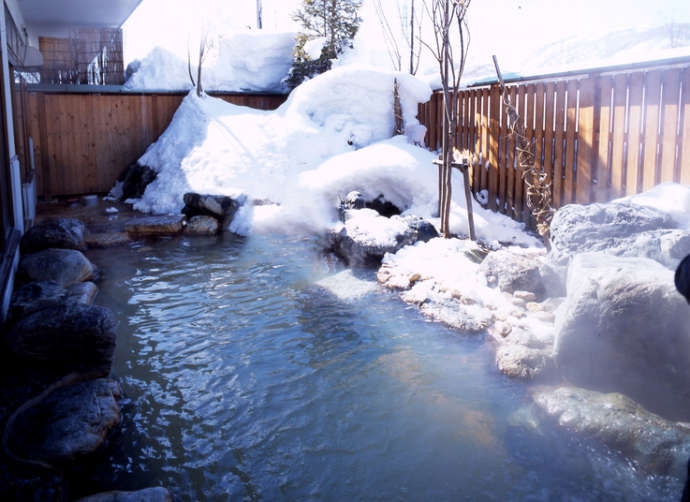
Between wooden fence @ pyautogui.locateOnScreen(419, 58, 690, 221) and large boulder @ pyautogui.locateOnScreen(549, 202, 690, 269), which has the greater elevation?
wooden fence @ pyautogui.locateOnScreen(419, 58, 690, 221)

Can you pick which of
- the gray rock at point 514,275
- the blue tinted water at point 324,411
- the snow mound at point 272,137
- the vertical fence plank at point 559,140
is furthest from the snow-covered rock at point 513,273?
the snow mound at point 272,137

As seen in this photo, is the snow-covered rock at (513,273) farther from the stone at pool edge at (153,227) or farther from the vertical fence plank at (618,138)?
the stone at pool edge at (153,227)

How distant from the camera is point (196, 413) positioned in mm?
3707

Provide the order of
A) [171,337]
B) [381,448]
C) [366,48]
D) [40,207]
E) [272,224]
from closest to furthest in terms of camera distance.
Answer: [381,448], [171,337], [272,224], [40,207], [366,48]

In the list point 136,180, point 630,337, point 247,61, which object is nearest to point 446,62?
point 630,337

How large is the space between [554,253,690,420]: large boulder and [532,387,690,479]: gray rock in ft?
0.61

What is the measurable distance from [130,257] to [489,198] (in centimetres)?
533

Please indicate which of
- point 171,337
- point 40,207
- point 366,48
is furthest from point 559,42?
point 171,337

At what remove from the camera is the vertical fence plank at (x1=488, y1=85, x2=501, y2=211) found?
325 inches

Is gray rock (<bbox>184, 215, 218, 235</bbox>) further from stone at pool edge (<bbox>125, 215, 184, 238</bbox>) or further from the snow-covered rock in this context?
the snow-covered rock

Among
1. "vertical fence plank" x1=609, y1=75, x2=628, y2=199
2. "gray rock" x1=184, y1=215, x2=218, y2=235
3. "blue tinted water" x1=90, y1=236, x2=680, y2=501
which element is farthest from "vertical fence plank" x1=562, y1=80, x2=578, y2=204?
"gray rock" x1=184, y1=215, x2=218, y2=235

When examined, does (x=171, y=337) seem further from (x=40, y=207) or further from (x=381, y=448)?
(x=40, y=207)

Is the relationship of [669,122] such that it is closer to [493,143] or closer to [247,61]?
[493,143]

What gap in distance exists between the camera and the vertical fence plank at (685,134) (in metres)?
5.38
